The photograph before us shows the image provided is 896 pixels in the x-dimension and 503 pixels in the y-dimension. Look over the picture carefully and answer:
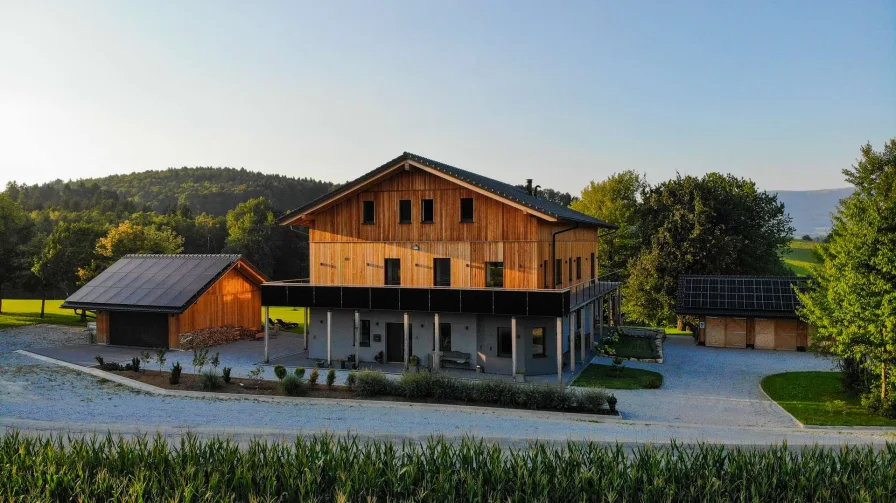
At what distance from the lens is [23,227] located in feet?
172

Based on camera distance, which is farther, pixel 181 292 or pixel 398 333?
pixel 181 292

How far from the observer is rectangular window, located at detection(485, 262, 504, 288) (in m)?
25.6

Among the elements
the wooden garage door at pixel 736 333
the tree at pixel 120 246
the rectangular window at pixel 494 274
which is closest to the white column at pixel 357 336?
the rectangular window at pixel 494 274

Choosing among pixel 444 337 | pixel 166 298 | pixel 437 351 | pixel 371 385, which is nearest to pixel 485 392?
pixel 371 385

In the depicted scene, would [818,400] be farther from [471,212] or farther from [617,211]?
[617,211]

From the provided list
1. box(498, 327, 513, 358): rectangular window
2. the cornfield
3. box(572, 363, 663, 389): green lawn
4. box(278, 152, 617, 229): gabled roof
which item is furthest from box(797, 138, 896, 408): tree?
box(498, 327, 513, 358): rectangular window

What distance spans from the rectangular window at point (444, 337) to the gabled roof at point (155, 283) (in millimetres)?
13493

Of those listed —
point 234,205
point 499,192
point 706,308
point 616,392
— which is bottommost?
point 616,392

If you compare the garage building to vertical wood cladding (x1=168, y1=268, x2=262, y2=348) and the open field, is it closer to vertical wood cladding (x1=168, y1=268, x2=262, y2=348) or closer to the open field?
the open field

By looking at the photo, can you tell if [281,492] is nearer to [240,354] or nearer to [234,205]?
[240,354]

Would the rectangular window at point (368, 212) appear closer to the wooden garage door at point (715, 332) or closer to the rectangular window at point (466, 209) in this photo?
the rectangular window at point (466, 209)

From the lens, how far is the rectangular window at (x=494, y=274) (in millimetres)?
25609

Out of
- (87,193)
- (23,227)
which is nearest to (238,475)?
(23,227)

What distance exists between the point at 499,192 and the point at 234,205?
11269 cm
